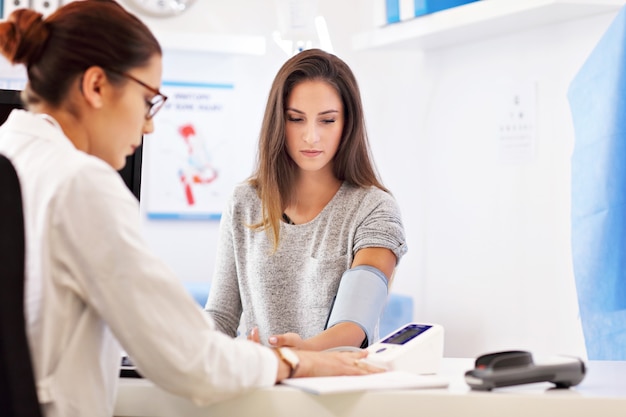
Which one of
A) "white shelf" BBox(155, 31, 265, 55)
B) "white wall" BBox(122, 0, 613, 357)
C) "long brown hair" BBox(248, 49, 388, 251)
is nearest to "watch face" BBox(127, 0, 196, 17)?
"white wall" BBox(122, 0, 613, 357)

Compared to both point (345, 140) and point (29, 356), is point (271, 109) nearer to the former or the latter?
point (345, 140)

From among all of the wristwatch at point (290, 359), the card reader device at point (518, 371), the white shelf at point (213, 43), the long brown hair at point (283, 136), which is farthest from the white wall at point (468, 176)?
the wristwatch at point (290, 359)

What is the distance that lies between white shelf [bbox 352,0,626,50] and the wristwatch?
2017 mm

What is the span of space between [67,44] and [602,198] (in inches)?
77.4

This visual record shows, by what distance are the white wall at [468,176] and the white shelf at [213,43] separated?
21 centimetres

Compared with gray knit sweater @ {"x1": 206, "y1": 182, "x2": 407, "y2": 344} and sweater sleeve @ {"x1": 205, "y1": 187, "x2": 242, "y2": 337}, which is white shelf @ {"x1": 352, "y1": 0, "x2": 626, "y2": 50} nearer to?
gray knit sweater @ {"x1": 206, "y1": 182, "x2": 407, "y2": 344}

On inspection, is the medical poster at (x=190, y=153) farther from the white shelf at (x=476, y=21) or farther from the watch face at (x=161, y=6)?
the white shelf at (x=476, y=21)

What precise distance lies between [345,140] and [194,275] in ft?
7.10

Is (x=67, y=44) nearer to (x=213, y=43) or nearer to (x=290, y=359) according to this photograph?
(x=290, y=359)

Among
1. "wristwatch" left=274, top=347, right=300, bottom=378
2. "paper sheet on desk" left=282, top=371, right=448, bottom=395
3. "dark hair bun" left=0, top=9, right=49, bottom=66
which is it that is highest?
"dark hair bun" left=0, top=9, right=49, bottom=66

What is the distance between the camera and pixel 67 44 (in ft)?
3.78

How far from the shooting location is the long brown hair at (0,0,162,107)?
1.15 metres

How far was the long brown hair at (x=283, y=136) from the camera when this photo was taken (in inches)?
78.3

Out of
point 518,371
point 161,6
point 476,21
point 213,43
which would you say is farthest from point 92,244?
point 161,6
